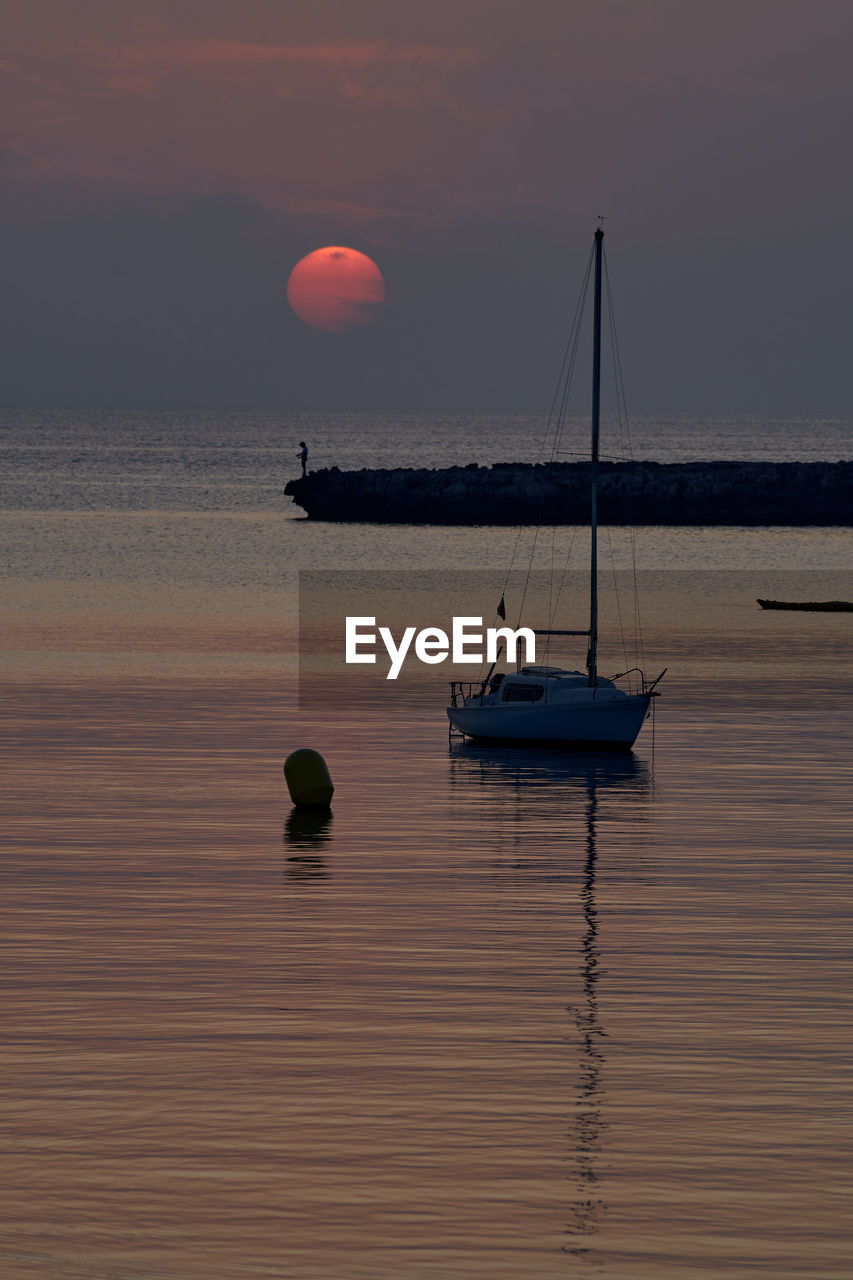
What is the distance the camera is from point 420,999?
2027 centimetres

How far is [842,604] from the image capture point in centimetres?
8462

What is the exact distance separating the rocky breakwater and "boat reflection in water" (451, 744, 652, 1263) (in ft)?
358

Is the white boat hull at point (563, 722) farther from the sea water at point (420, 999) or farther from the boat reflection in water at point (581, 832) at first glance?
the sea water at point (420, 999)

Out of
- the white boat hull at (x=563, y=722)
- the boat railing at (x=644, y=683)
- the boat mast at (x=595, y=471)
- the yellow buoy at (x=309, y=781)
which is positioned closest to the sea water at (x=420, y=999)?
the yellow buoy at (x=309, y=781)

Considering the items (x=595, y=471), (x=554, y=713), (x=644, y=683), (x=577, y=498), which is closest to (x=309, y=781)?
(x=554, y=713)

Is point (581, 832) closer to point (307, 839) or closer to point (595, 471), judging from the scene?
point (307, 839)

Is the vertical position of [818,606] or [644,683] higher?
[818,606]

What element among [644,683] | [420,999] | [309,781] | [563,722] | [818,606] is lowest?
[420,999]

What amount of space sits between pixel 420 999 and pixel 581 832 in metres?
12.4

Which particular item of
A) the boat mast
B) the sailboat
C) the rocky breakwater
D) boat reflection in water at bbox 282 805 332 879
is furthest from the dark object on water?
the rocky breakwater

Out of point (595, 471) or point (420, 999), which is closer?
point (420, 999)

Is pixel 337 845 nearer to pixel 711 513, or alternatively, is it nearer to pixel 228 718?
pixel 228 718

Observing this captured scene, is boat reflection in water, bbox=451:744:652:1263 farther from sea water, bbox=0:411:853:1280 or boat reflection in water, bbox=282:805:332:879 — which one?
boat reflection in water, bbox=282:805:332:879

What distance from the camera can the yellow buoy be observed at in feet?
109
